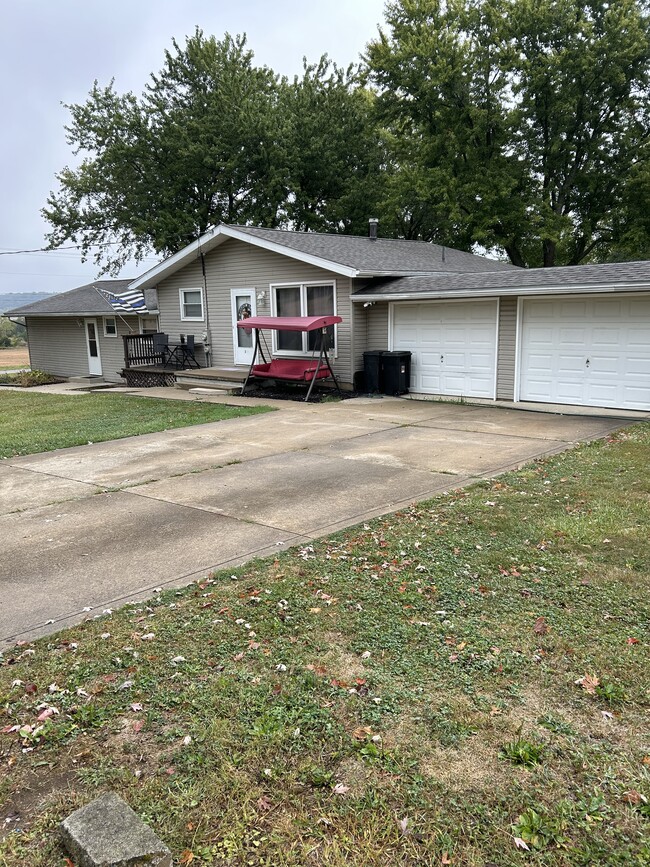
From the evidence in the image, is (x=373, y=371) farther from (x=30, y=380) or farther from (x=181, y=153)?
(x=181, y=153)

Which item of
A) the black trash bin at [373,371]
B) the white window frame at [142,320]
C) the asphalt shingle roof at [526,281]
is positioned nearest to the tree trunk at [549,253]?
the asphalt shingle roof at [526,281]

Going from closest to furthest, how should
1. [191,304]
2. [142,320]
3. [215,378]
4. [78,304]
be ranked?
[215,378] → [191,304] → [142,320] → [78,304]

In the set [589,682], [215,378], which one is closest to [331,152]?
[215,378]

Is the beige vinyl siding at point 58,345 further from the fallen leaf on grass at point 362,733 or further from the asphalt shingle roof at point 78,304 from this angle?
the fallen leaf on grass at point 362,733

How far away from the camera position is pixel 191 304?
734 inches

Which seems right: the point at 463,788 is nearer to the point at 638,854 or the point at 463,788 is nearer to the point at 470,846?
the point at 470,846

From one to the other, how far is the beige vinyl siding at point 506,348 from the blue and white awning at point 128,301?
39.4ft

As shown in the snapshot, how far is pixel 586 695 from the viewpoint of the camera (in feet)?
9.96

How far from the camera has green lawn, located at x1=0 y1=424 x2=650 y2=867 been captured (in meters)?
2.30

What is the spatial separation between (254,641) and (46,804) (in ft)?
4.57

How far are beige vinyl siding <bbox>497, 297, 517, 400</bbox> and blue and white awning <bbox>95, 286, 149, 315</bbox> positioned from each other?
39.4ft

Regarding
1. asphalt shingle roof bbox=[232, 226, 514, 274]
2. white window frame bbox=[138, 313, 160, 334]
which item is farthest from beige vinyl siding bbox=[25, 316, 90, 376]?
asphalt shingle roof bbox=[232, 226, 514, 274]

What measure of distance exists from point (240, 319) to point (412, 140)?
1521cm

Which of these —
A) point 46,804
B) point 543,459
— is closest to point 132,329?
point 543,459
